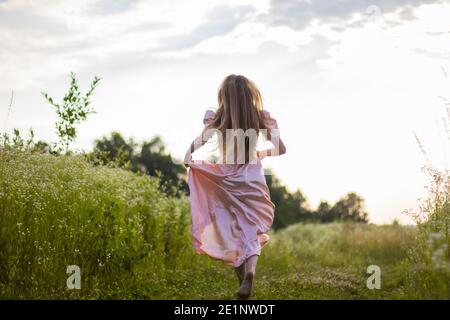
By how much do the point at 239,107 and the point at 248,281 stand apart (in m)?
2.02

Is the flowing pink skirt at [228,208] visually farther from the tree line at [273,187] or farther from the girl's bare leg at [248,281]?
the tree line at [273,187]

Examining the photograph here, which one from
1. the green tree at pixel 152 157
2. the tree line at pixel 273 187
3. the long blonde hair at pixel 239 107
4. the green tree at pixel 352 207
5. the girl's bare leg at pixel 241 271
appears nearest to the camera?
the girl's bare leg at pixel 241 271

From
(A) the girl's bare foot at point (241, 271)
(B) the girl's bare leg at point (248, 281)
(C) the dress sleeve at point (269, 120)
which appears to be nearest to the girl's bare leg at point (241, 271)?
(A) the girl's bare foot at point (241, 271)

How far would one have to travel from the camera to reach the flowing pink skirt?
263 inches

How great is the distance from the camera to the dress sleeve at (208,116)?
273 inches

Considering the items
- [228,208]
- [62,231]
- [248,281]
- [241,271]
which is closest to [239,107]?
[228,208]

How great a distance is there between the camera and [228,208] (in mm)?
6793

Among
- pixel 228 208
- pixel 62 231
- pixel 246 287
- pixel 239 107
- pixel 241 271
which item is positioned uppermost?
pixel 239 107

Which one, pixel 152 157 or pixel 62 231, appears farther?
pixel 152 157

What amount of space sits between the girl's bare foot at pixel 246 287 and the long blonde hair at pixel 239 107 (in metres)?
1.38

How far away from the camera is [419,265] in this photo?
6.05 m

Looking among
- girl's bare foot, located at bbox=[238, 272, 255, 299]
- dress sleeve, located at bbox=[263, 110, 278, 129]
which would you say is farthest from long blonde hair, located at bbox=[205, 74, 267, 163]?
girl's bare foot, located at bbox=[238, 272, 255, 299]

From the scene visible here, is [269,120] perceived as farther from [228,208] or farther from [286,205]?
[286,205]

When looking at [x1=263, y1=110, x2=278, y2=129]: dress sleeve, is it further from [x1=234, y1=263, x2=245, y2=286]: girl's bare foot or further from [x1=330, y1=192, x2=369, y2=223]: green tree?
[x1=330, y1=192, x2=369, y2=223]: green tree
